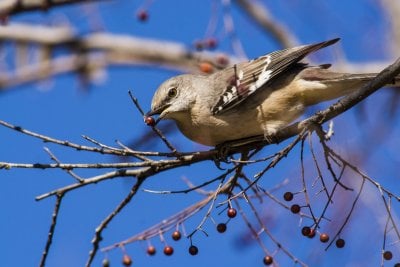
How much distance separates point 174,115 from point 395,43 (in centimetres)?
603

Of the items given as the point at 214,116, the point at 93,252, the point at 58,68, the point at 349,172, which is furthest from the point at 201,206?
the point at 58,68

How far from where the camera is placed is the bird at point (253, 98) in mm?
5676

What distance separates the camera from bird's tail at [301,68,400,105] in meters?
5.54

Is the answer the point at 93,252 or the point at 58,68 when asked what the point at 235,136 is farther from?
the point at 58,68

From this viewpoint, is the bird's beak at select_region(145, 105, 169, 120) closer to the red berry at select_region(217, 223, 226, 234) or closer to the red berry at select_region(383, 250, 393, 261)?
the red berry at select_region(217, 223, 226, 234)

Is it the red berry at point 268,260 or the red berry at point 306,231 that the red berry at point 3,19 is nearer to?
the red berry at point 268,260

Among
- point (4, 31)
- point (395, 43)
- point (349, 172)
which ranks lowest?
point (349, 172)

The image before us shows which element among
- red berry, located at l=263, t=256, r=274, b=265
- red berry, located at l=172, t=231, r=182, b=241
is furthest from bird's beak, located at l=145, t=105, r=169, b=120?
red berry, located at l=263, t=256, r=274, b=265

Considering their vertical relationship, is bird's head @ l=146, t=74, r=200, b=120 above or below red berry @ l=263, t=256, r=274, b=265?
above

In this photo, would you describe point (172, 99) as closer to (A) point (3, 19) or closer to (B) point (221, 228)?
(B) point (221, 228)

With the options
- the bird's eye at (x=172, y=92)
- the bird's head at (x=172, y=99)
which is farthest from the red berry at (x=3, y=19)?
the bird's eye at (x=172, y=92)

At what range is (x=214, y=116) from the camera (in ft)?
19.0

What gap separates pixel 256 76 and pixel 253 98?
239 millimetres

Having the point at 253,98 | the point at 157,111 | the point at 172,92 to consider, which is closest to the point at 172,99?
the point at 172,92
